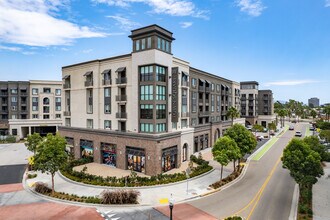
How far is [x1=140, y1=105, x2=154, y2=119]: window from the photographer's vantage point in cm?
3576

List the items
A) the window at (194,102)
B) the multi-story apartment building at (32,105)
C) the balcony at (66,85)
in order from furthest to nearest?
1. the multi-story apartment building at (32,105)
2. the window at (194,102)
3. the balcony at (66,85)

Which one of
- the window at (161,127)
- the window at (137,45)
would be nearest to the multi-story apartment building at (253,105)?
the window at (161,127)

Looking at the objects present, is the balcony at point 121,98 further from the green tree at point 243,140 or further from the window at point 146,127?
the green tree at point 243,140

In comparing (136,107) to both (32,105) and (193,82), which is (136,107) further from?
(32,105)

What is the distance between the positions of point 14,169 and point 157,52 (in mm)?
31333

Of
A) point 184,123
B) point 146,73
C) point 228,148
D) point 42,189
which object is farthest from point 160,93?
point 42,189

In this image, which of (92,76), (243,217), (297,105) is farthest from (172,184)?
(297,105)

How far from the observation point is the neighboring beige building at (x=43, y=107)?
237 feet

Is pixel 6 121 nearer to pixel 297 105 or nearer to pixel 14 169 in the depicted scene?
pixel 14 169

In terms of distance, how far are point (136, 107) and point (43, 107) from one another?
53.0 meters

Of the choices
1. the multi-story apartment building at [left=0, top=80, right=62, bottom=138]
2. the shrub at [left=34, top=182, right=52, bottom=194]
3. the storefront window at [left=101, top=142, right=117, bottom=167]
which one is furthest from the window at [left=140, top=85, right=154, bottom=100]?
the multi-story apartment building at [left=0, top=80, right=62, bottom=138]

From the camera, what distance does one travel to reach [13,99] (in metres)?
73.3

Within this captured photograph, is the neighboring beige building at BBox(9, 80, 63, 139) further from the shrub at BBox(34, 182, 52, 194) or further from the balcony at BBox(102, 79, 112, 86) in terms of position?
the shrub at BBox(34, 182, 52, 194)

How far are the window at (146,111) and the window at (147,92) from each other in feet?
4.82
